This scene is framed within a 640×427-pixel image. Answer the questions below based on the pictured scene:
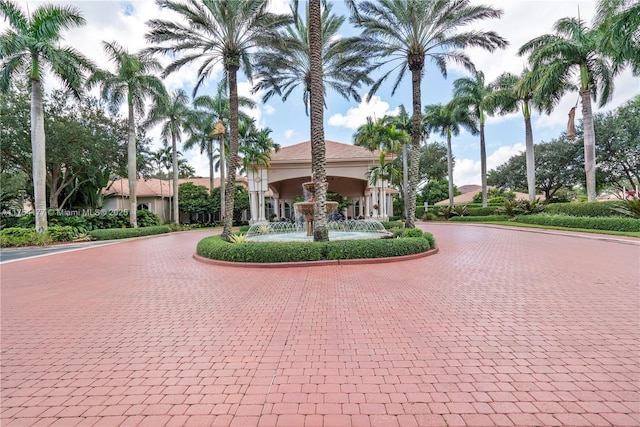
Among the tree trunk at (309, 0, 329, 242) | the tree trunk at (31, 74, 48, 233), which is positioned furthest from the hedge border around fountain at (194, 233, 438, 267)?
the tree trunk at (31, 74, 48, 233)

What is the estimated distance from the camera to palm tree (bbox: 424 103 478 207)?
3250 centimetres

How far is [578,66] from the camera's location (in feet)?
69.3

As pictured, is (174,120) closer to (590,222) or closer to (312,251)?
(312,251)

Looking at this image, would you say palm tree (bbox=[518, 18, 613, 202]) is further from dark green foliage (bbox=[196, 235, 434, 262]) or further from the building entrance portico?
dark green foliage (bbox=[196, 235, 434, 262])

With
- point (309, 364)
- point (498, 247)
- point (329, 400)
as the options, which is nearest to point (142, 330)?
point (309, 364)

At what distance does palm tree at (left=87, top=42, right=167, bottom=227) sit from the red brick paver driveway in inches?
735

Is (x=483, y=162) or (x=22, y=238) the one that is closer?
(x=22, y=238)

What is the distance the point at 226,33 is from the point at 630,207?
71.0ft

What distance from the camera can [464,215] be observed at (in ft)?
103

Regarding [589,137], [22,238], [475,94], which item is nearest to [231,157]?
[22,238]

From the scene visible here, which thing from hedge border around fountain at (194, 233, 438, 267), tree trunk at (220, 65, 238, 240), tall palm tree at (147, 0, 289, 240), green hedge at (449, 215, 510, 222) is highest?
tall palm tree at (147, 0, 289, 240)

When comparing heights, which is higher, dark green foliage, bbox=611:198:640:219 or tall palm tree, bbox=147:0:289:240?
tall palm tree, bbox=147:0:289:240

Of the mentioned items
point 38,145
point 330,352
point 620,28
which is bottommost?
point 330,352

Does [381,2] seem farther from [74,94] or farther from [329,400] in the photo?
[74,94]
